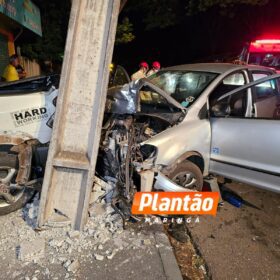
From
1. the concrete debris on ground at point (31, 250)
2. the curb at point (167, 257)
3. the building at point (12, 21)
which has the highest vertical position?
the building at point (12, 21)

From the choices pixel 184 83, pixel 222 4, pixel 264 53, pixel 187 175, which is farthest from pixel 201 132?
pixel 222 4

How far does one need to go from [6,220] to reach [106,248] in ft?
3.91

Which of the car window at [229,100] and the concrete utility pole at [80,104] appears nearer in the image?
the concrete utility pole at [80,104]

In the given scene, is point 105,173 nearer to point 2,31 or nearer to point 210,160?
point 210,160

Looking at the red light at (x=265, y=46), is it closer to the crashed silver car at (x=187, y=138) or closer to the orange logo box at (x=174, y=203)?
→ the crashed silver car at (x=187, y=138)

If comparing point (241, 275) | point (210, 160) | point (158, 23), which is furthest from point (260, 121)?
point (158, 23)

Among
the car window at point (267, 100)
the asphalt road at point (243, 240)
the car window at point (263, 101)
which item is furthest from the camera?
the car window at point (267, 100)

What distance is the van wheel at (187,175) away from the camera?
369cm

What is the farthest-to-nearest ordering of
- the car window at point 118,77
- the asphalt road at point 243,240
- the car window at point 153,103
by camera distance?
the car window at point 118,77 < the car window at point 153,103 < the asphalt road at point 243,240

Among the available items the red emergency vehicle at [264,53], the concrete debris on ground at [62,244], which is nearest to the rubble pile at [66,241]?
the concrete debris on ground at [62,244]

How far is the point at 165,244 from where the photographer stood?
328 cm

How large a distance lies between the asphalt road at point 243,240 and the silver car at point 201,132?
49cm

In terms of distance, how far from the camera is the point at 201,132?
385 centimetres

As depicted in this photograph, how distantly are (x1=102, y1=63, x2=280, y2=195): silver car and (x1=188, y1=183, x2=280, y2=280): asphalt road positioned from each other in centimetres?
49
